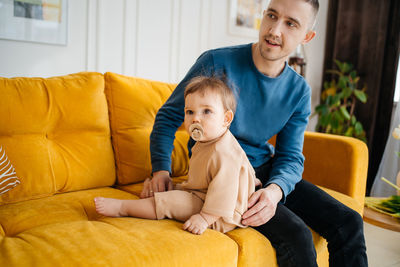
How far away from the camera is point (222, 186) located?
42.5 inches

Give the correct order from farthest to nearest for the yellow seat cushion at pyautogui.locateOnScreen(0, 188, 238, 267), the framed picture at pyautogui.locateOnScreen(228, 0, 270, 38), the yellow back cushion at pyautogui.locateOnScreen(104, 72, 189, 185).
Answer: the framed picture at pyautogui.locateOnScreen(228, 0, 270, 38) < the yellow back cushion at pyautogui.locateOnScreen(104, 72, 189, 185) < the yellow seat cushion at pyautogui.locateOnScreen(0, 188, 238, 267)

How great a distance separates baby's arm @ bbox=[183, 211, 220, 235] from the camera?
1.06 meters

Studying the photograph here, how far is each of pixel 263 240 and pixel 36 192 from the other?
931 millimetres

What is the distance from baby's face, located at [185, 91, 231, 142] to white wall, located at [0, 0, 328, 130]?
129 cm

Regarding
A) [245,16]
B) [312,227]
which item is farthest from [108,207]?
[245,16]

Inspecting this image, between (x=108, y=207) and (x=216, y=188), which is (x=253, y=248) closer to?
(x=216, y=188)

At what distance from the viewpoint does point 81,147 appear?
1540mm

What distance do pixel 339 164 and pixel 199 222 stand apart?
3.27 feet

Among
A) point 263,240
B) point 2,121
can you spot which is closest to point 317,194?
point 263,240

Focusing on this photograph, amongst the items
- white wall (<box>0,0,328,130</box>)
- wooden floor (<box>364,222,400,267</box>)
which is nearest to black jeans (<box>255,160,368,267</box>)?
wooden floor (<box>364,222,400,267</box>)

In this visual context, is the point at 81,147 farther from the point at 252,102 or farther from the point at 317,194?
the point at 317,194

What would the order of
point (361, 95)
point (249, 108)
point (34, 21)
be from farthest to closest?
point (361, 95) → point (34, 21) → point (249, 108)

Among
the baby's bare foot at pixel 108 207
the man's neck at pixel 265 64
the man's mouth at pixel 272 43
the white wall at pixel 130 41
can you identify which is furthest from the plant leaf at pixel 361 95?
the baby's bare foot at pixel 108 207

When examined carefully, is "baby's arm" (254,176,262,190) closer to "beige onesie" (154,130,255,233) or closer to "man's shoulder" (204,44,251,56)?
"beige onesie" (154,130,255,233)
